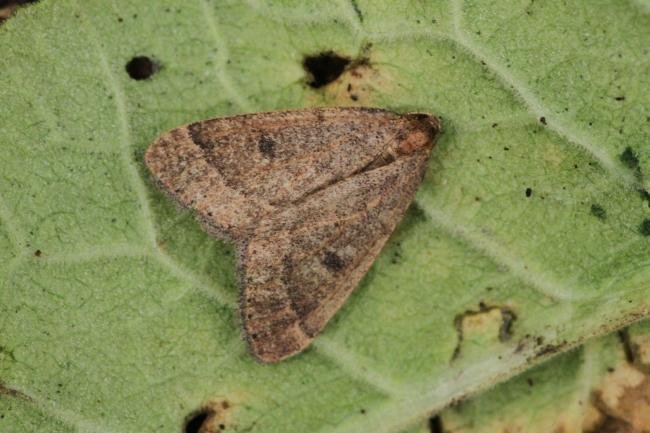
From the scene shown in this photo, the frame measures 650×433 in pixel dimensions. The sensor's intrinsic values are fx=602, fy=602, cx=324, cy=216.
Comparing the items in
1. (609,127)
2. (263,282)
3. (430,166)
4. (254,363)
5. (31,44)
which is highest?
(31,44)

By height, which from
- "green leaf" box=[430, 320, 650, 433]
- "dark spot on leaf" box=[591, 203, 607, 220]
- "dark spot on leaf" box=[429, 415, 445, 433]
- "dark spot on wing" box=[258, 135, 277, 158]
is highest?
"dark spot on wing" box=[258, 135, 277, 158]

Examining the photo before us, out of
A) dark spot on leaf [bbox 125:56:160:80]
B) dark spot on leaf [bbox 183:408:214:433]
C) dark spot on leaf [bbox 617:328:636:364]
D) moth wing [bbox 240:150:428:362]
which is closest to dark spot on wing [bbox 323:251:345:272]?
moth wing [bbox 240:150:428:362]

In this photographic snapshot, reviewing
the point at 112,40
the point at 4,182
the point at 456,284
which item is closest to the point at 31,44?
the point at 112,40

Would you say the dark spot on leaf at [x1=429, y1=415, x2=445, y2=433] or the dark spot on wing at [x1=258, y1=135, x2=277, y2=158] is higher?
the dark spot on wing at [x1=258, y1=135, x2=277, y2=158]

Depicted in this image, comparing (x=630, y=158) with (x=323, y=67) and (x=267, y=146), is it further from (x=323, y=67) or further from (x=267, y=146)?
(x=267, y=146)

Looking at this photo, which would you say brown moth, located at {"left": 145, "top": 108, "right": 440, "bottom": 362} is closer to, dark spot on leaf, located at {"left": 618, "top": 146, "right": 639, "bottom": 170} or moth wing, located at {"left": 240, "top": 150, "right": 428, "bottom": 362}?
moth wing, located at {"left": 240, "top": 150, "right": 428, "bottom": 362}

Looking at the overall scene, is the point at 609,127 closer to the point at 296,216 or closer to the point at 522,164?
the point at 522,164

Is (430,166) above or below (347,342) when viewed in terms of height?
above
